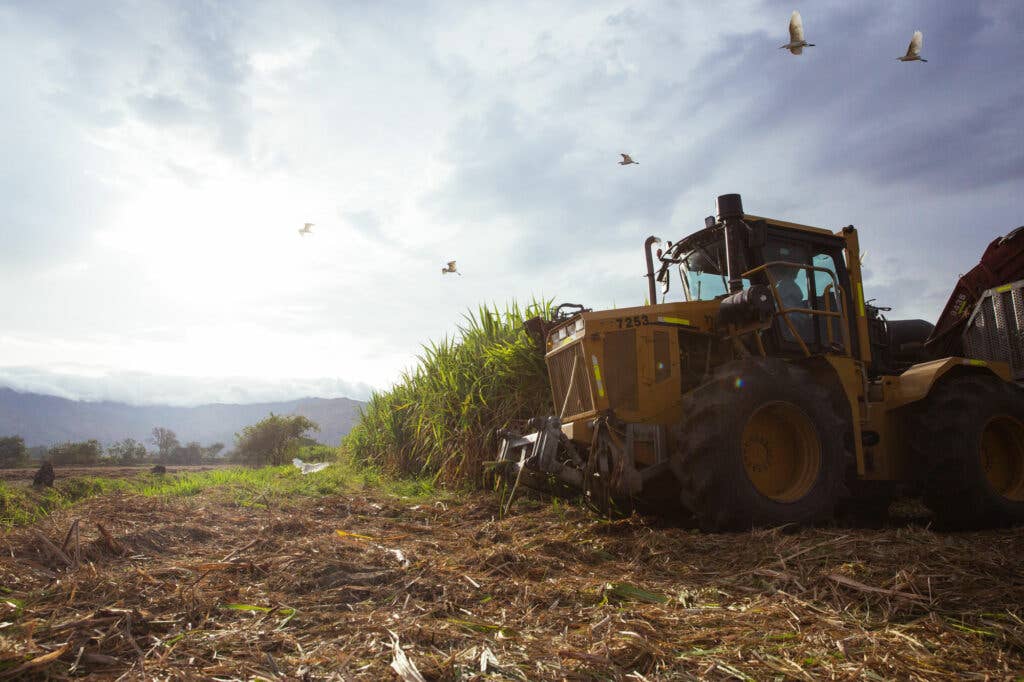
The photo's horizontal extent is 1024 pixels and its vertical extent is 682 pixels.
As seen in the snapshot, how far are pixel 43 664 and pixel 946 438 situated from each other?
21.2 feet

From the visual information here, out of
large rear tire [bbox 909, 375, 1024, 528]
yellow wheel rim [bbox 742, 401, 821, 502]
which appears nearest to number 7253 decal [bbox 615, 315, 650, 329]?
yellow wheel rim [bbox 742, 401, 821, 502]

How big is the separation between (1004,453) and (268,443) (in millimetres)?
15505

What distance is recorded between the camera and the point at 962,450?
5.78 meters

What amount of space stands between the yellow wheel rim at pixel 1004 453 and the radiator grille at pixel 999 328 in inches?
51.9

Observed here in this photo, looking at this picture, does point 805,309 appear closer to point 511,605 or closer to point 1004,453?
point 1004,453

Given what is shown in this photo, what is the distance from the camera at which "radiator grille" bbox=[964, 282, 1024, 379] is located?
7391 mm

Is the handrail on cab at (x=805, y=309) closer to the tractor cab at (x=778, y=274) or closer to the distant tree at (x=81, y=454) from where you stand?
the tractor cab at (x=778, y=274)

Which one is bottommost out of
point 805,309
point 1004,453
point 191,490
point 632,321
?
point 191,490

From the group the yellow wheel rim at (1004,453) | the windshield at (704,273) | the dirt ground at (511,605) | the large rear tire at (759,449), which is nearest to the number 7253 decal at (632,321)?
the large rear tire at (759,449)

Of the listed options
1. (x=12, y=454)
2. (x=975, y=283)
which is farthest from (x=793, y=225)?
(x=12, y=454)

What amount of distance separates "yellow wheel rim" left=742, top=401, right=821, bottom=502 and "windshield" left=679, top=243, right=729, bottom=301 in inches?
52.0

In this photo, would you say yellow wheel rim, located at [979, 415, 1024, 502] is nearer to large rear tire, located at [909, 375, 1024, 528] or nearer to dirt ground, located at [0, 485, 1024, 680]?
large rear tire, located at [909, 375, 1024, 528]

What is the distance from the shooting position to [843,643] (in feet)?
8.24

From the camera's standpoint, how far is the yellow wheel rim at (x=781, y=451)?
511cm
